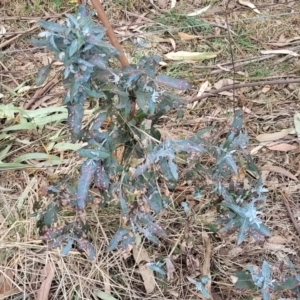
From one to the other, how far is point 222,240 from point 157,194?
1.14 ft

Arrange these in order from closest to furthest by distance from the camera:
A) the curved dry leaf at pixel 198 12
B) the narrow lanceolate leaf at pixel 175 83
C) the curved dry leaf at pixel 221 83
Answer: the narrow lanceolate leaf at pixel 175 83, the curved dry leaf at pixel 221 83, the curved dry leaf at pixel 198 12

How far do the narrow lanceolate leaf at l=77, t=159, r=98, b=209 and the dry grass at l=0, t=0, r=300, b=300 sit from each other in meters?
0.32

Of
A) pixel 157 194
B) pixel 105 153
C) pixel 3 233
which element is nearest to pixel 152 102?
pixel 105 153

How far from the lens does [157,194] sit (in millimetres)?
1281

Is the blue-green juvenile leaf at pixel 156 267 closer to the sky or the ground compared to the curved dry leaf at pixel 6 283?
closer to the sky

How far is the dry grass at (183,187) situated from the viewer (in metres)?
1.46

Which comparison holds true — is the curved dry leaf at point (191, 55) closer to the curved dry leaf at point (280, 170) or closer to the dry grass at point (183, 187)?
the dry grass at point (183, 187)

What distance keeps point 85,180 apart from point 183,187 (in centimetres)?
54

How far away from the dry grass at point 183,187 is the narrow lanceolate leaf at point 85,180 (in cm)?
32

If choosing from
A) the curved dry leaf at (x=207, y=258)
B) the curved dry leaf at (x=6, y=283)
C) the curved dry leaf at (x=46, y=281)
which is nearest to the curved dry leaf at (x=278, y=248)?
the curved dry leaf at (x=207, y=258)

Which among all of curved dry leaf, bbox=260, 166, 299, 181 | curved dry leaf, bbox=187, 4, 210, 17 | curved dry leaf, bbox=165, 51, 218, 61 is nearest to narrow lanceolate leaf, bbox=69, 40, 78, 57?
curved dry leaf, bbox=260, 166, 299, 181

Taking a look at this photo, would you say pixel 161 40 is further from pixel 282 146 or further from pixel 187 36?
pixel 282 146

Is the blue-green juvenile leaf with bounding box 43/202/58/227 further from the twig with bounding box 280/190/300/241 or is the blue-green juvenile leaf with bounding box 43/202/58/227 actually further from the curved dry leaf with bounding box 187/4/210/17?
the curved dry leaf with bounding box 187/4/210/17

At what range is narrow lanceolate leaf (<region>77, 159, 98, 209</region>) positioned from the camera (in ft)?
3.71
